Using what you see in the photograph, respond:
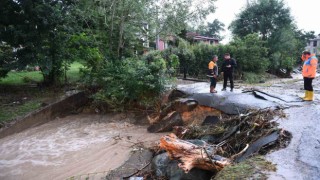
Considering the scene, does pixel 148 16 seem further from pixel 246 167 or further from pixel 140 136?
pixel 246 167

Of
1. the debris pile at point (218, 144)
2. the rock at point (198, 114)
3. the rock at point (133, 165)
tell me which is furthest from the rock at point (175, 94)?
the rock at point (133, 165)

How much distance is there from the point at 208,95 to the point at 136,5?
626 centimetres

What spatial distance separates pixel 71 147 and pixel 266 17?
1043 inches

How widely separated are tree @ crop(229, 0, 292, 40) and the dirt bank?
74.1ft

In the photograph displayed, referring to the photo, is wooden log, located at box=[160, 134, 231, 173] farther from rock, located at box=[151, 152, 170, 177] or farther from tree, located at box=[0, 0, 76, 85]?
tree, located at box=[0, 0, 76, 85]

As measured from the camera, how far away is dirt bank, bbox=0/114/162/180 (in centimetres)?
797

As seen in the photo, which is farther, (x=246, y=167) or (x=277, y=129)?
(x=277, y=129)

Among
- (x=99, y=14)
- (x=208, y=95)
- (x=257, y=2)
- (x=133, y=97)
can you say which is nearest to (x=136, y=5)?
(x=99, y=14)

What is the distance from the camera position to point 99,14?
14992mm

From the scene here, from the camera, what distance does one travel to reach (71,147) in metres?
9.80

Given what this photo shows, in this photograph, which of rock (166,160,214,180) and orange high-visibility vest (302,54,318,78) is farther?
orange high-visibility vest (302,54,318,78)

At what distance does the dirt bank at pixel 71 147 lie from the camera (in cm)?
797

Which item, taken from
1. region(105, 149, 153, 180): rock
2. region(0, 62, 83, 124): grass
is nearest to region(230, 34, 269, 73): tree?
region(0, 62, 83, 124): grass

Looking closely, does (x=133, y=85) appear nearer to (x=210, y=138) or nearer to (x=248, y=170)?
(x=210, y=138)
